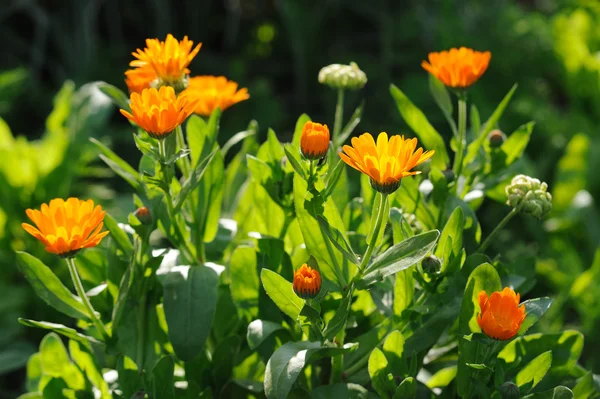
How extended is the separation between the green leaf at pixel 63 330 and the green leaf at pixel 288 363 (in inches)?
9.0

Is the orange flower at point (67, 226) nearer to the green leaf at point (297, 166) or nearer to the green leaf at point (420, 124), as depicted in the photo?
the green leaf at point (297, 166)

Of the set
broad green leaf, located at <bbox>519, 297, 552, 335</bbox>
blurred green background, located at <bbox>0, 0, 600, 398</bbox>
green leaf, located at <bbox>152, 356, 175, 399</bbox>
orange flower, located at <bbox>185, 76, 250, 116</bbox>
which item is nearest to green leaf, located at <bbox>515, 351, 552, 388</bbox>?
broad green leaf, located at <bbox>519, 297, 552, 335</bbox>

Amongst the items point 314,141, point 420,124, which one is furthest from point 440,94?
point 314,141

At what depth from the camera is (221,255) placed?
103 centimetres

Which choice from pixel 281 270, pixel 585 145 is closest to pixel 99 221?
pixel 281 270

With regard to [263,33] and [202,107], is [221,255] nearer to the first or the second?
[202,107]

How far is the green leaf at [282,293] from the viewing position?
790 mm

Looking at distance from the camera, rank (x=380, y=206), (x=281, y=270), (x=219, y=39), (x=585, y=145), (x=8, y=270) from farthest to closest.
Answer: (x=219, y=39) → (x=585, y=145) → (x=8, y=270) → (x=281, y=270) → (x=380, y=206)

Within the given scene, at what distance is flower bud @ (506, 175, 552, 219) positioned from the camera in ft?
2.95

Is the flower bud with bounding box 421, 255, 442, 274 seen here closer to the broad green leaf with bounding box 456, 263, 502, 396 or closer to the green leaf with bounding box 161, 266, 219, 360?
the broad green leaf with bounding box 456, 263, 502, 396

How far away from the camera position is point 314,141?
78 cm

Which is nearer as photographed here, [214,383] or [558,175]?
[214,383]

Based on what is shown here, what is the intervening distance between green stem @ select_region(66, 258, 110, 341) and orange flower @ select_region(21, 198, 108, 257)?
29mm

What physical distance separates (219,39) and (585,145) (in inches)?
77.8
